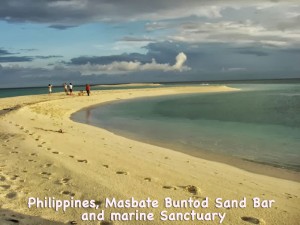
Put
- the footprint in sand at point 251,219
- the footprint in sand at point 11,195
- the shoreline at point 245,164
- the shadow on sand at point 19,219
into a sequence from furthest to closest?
the shoreline at point 245,164 → the footprint in sand at point 11,195 → the footprint in sand at point 251,219 → the shadow on sand at point 19,219

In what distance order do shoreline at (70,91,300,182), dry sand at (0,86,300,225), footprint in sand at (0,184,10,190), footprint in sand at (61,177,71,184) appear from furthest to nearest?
shoreline at (70,91,300,182), footprint in sand at (61,177,71,184), footprint in sand at (0,184,10,190), dry sand at (0,86,300,225)

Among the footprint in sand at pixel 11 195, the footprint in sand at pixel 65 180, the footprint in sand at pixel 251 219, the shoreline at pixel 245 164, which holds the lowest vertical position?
the shoreline at pixel 245 164

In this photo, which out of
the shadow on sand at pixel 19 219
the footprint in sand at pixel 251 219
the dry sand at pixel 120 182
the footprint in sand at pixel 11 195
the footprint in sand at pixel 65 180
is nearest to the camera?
the shadow on sand at pixel 19 219

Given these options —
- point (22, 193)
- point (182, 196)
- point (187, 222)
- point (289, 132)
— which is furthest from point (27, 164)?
point (289, 132)

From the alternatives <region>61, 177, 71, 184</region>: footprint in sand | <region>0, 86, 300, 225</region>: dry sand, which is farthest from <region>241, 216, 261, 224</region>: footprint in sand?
<region>61, 177, 71, 184</region>: footprint in sand

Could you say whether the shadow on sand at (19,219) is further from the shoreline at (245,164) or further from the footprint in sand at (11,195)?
the shoreline at (245,164)

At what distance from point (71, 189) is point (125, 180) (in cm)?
152

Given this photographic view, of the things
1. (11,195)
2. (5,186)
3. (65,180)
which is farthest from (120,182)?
(5,186)

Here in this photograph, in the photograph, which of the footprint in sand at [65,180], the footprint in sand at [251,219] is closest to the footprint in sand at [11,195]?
the footprint in sand at [65,180]

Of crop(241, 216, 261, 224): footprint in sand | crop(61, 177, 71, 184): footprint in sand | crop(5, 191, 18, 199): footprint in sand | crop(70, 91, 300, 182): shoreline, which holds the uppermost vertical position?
crop(5, 191, 18, 199): footprint in sand

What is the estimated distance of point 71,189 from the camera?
27.5 feet

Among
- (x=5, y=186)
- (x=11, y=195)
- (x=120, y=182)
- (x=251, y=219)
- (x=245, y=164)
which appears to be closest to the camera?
(x=251, y=219)

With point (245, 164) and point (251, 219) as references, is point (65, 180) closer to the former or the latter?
point (251, 219)

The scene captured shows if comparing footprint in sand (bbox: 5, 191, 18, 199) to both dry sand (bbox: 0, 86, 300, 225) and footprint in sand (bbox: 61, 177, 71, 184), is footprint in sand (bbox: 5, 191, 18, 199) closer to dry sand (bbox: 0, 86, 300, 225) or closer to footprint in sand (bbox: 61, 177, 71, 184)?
dry sand (bbox: 0, 86, 300, 225)
